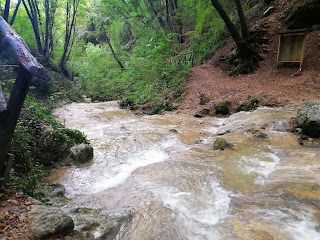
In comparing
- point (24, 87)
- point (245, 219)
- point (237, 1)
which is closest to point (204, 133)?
point (245, 219)

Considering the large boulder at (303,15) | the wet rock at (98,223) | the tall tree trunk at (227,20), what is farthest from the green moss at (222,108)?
the wet rock at (98,223)

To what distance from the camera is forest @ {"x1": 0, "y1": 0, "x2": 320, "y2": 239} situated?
397 cm

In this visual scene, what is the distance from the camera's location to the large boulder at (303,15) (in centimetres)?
1329

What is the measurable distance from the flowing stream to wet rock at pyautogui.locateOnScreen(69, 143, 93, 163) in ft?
0.69

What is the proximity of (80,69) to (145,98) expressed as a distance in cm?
1255

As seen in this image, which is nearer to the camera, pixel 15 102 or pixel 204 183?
pixel 15 102

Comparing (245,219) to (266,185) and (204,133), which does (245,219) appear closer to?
(266,185)

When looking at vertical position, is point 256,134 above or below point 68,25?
below

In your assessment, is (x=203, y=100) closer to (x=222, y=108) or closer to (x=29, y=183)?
(x=222, y=108)

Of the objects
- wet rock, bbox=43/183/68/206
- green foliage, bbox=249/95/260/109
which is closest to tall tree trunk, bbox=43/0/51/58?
green foliage, bbox=249/95/260/109

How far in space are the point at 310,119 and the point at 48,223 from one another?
670cm

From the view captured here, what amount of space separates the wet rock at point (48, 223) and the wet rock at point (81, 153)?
2.95 metres

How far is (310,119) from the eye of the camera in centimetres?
724

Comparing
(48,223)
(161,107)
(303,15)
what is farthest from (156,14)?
(48,223)
